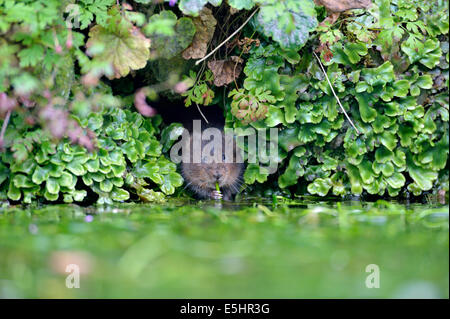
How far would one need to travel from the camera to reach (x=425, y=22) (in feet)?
10.1

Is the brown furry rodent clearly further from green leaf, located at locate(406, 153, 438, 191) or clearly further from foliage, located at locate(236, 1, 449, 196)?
green leaf, located at locate(406, 153, 438, 191)

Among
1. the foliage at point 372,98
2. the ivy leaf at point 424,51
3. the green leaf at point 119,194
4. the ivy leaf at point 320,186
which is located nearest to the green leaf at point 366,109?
the foliage at point 372,98

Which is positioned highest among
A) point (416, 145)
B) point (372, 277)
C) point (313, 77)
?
point (313, 77)

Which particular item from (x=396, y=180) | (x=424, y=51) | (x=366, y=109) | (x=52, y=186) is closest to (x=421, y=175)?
(x=396, y=180)

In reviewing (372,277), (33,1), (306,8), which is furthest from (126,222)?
(306,8)

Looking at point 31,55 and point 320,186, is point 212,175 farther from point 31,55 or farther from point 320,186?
point 31,55

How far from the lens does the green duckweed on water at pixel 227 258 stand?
1207 mm

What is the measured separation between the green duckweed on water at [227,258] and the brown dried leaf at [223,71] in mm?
1503

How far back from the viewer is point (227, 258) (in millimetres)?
1391

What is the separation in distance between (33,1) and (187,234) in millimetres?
1602

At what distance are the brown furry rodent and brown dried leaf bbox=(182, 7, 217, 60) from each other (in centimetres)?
69

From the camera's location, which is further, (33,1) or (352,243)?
(33,1)

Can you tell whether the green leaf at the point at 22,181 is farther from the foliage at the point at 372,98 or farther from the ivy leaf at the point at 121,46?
the foliage at the point at 372,98

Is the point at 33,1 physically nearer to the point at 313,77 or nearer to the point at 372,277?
the point at 313,77
